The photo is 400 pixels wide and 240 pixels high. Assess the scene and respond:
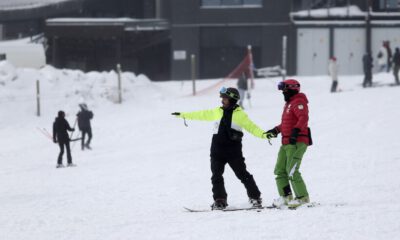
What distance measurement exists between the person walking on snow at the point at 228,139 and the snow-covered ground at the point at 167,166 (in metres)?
0.48

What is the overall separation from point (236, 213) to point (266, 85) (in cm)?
2620

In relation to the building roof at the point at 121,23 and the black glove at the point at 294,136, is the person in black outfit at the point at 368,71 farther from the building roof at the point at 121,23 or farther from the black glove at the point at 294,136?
the black glove at the point at 294,136

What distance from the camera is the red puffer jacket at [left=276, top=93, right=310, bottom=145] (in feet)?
37.6

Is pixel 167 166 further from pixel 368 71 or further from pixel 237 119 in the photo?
pixel 368 71

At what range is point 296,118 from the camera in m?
11.6

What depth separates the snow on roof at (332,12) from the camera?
1737 inches

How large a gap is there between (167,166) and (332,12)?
88.4 ft

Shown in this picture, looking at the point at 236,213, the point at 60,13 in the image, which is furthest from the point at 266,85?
the point at 236,213

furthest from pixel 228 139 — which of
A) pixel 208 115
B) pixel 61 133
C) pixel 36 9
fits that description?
pixel 36 9

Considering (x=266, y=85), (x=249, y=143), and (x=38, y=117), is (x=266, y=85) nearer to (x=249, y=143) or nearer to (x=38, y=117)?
(x=38, y=117)

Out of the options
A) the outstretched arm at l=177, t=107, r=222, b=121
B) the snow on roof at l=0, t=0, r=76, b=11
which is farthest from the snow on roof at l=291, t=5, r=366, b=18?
the outstretched arm at l=177, t=107, r=222, b=121

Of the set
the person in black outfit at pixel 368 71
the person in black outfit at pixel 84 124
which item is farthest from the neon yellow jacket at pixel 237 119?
the person in black outfit at pixel 368 71

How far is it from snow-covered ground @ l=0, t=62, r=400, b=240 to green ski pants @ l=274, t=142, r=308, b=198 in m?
0.41

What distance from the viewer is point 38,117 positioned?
30.4m
